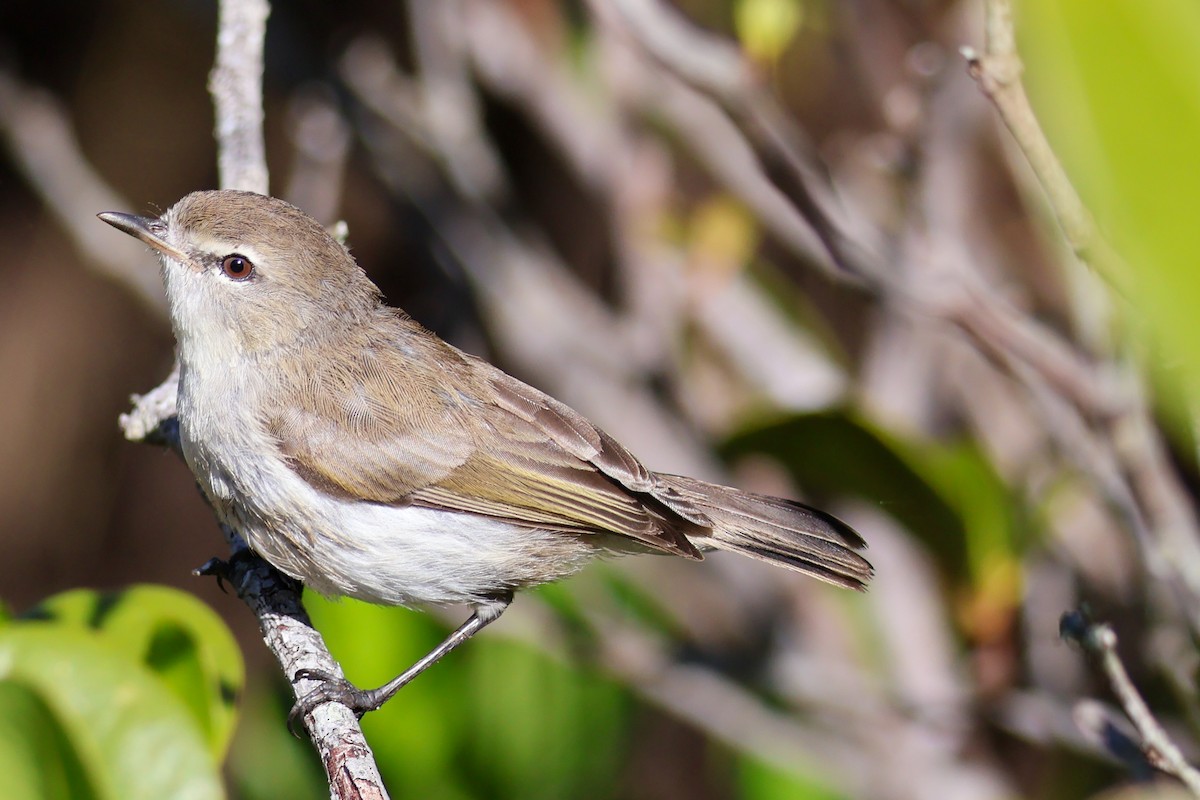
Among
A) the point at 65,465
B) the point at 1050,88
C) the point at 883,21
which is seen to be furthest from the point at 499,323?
the point at 1050,88

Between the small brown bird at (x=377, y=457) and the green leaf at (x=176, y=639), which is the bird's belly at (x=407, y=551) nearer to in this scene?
the small brown bird at (x=377, y=457)

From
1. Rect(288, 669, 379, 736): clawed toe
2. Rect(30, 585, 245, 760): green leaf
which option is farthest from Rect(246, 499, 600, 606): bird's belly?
Rect(30, 585, 245, 760): green leaf

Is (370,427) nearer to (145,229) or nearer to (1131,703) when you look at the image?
(145,229)

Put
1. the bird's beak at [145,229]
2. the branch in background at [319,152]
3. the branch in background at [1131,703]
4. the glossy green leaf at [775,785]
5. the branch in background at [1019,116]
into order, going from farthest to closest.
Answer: the branch in background at [319,152] < the glossy green leaf at [775,785] < the bird's beak at [145,229] < the branch in background at [1131,703] < the branch in background at [1019,116]

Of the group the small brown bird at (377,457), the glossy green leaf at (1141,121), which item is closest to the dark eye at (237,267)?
the small brown bird at (377,457)

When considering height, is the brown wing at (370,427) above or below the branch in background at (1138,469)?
below

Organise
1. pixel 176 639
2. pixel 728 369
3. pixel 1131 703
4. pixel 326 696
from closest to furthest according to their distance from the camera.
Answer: pixel 1131 703 → pixel 176 639 → pixel 326 696 → pixel 728 369

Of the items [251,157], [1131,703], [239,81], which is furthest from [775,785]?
[239,81]
